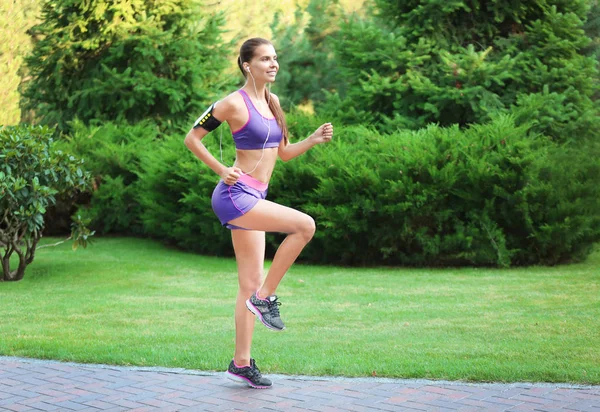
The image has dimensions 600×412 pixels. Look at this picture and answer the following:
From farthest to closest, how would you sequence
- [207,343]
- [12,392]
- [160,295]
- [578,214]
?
[578,214] < [160,295] < [207,343] < [12,392]

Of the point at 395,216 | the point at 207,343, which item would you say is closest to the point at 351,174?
the point at 395,216

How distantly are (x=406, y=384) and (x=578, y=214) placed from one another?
23.2 ft

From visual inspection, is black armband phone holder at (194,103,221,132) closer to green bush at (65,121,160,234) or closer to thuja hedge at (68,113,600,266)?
thuja hedge at (68,113,600,266)

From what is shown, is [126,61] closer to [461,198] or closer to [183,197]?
[183,197]

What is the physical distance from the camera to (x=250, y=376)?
580 centimetres

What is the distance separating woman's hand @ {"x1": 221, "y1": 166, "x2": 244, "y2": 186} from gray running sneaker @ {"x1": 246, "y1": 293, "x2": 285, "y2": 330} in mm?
754

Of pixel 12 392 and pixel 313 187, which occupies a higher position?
pixel 313 187

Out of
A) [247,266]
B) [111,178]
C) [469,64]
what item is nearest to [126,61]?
[111,178]

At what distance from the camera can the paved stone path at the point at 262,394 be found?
5.33m

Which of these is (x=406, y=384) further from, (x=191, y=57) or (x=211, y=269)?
(x=191, y=57)

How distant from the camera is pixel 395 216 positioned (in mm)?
12344

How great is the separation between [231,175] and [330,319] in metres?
3.78

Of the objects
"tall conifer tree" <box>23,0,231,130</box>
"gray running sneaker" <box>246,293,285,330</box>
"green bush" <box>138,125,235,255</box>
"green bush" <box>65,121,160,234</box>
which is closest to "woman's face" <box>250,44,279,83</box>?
"gray running sneaker" <box>246,293,285,330</box>

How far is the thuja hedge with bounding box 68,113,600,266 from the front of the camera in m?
12.1
